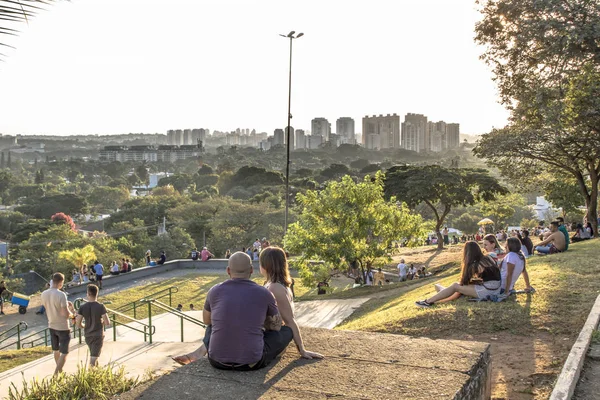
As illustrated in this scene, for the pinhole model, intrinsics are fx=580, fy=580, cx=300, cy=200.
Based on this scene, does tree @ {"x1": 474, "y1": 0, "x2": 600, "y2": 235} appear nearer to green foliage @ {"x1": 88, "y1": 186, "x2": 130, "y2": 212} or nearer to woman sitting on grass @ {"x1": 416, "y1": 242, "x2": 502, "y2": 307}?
woman sitting on grass @ {"x1": 416, "y1": 242, "x2": 502, "y2": 307}

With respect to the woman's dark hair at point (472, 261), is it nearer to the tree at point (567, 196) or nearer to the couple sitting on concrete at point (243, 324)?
Answer: the couple sitting on concrete at point (243, 324)

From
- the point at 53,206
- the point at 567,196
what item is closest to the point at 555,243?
the point at 567,196

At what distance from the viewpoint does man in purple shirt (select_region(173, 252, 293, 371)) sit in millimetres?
4051

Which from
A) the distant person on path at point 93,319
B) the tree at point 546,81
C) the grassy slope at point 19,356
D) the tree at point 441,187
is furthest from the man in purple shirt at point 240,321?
the tree at point 441,187

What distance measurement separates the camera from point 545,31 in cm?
1639

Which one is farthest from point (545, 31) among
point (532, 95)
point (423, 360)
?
point (423, 360)

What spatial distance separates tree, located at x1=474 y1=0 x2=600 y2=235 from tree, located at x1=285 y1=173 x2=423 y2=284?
4.29 meters

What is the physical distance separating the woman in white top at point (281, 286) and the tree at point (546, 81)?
13851 mm

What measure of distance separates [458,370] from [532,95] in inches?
633

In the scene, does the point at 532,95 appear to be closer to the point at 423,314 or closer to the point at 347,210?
the point at 347,210

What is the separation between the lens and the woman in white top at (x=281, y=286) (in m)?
4.39

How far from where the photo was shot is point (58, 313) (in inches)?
289

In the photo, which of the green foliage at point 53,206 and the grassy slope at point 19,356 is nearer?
the grassy slope at point 19,356

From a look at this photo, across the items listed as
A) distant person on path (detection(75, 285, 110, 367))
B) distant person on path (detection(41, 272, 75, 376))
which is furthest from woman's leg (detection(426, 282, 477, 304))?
distant person on path (detection(41, 272, 75, 376))
